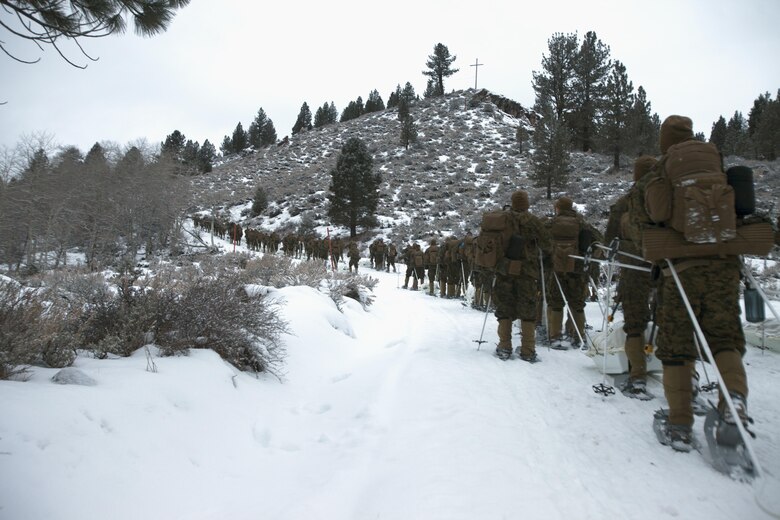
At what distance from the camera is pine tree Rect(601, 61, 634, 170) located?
95.7ft

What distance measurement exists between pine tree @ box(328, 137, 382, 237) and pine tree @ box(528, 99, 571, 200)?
13.1 m

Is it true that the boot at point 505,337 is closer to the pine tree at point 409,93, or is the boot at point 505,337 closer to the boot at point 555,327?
the boot at point 555,327

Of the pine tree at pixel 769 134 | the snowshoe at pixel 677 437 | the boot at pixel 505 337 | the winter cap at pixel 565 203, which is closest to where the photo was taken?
the snowshoe at pixel 677 437

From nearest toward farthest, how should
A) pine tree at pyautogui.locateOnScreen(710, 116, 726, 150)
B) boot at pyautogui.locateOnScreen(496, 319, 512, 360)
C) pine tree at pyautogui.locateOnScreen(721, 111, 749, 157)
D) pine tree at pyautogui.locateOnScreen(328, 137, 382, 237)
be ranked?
boot at pyautogui.locateOnScreen(496, 319, 512, 360)
pine tree at pyautogui.locateOnScreen(328, 137, 382, 237)
pine tree at pyautogui.locateOnScreen(721, 111, 749, 157)
pine tree at pyautogui.locateOnScreen(710, 116, 726, 150)

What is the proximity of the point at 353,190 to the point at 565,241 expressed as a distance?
28.1 m

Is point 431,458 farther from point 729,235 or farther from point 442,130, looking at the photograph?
point 442,130

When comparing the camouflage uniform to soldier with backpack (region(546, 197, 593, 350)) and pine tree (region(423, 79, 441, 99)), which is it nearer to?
soldier with backpack (region(546, 197, 593, 350))

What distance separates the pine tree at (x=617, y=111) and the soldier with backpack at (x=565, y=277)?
28492mm

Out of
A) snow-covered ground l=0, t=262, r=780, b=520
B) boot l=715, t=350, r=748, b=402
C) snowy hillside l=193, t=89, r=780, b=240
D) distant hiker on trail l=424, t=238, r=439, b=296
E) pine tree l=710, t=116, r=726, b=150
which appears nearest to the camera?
→ snow-covered ground l=0, t=262, r=780, b=520

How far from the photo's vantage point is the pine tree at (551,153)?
1069 inches

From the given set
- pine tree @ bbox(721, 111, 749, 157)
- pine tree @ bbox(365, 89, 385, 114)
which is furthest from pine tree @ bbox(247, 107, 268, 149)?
pine tree @ bbox(721, 111, 749, 157)

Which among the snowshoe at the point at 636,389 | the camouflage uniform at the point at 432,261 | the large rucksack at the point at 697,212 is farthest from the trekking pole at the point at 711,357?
the camouflage uniform at the point at 432,261

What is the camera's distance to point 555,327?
20.0ft

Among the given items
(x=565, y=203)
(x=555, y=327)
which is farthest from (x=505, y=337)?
(x=565, y=203)
